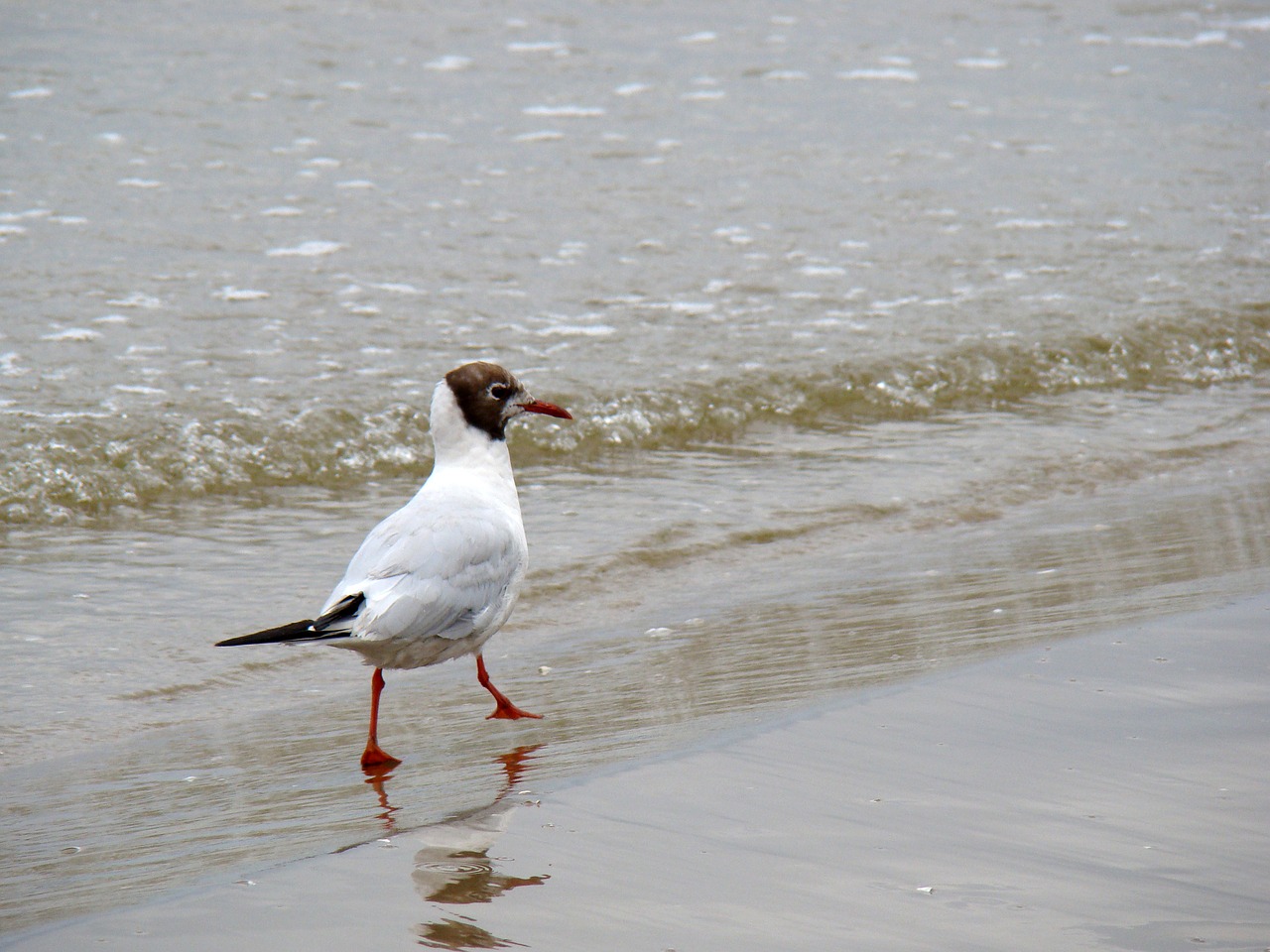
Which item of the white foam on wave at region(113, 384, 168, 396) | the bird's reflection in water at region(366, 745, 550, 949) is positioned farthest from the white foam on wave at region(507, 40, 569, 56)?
the bird's reflection in water at region(366, 745, 550, 949)

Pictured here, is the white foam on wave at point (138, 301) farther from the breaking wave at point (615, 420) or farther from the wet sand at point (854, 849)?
the wet sand at point (854, 849)

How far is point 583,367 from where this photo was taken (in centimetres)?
773

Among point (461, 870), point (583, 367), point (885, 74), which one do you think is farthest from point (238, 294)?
point (885, 74)

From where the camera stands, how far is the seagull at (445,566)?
359cm

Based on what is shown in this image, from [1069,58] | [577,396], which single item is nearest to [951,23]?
[1069,58]

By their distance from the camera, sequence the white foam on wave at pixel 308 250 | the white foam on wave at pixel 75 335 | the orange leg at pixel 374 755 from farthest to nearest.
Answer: the white foam on wave at pixel 308 250
the white foam on wave at pixel 75 335
the orange leg at pixel 374 755

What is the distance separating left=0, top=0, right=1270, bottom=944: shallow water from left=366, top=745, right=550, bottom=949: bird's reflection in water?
0.41 ft

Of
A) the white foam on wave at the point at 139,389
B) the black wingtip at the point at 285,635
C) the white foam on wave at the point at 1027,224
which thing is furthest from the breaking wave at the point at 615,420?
the black wingtip at the point at 285,635

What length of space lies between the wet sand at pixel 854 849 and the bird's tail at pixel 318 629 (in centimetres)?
39

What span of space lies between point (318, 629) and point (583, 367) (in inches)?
172

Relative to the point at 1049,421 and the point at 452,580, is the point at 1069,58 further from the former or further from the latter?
the point at 452,580

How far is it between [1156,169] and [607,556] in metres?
7.97

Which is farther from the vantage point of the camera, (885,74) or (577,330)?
(885,74)

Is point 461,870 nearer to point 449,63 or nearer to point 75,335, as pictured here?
point 75,335
